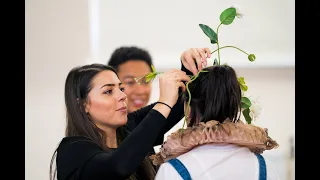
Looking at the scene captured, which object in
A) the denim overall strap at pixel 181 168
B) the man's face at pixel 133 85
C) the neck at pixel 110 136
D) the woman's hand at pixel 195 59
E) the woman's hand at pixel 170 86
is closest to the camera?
the denim overall strap at pixel 181 168

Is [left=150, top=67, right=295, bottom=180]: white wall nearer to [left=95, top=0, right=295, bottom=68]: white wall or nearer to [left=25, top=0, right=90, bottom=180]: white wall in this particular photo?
[left=95, top=0, right=295, bottom=68]: white wall

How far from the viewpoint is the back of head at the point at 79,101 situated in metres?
1.71

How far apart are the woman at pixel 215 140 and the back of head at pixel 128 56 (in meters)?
1.54

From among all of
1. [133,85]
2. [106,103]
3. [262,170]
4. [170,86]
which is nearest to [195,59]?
[170,86]

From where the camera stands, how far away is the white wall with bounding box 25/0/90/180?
12.0 feet

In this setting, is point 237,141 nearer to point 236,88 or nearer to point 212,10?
point 236,88

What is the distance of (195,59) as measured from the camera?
1704 mm

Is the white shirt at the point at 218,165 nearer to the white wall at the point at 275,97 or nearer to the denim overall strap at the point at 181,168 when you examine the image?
the denim overall strap at the point at 181,168

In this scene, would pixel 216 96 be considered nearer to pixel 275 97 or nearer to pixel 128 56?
pixel 128 56

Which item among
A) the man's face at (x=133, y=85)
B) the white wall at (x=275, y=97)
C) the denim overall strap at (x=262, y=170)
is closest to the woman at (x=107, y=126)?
the denim overall strap at (x=262, y=170)

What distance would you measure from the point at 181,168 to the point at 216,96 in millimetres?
233
